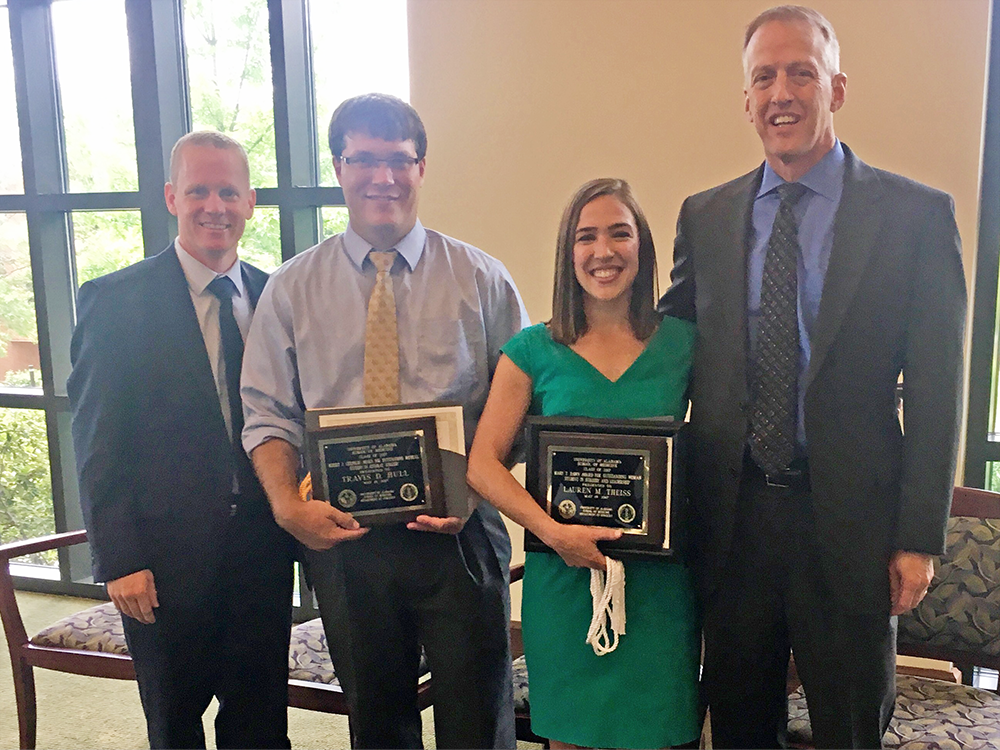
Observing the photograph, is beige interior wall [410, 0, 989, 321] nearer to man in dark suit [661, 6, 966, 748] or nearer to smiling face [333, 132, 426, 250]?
man in dark suit [661, 6, 966, 748]

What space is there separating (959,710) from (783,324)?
1140 mm

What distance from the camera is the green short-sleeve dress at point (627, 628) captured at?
173 centimetres

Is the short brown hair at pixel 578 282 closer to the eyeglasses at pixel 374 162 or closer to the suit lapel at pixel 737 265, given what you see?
the suit lapel at pixel 737 265

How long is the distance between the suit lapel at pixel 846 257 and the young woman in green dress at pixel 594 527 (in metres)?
0.29

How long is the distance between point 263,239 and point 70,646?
1.96 m

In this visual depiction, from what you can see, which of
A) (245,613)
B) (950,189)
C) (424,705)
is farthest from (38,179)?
(950,189)

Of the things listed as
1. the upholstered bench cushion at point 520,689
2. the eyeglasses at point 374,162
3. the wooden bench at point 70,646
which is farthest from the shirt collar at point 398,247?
the wooden bench at point 70,646

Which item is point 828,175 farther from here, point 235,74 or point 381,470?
point 235,74

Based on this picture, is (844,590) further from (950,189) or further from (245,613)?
(950,189)

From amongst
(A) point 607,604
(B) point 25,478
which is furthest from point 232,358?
(B) point 25,478

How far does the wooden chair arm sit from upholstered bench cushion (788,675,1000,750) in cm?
213

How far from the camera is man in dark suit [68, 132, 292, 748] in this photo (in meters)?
1.94

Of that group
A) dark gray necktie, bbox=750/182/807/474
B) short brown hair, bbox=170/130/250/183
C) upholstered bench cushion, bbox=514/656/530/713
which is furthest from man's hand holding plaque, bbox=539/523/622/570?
short brown hair, bbox=170/130/250/183

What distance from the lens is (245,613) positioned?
6.69 ft
